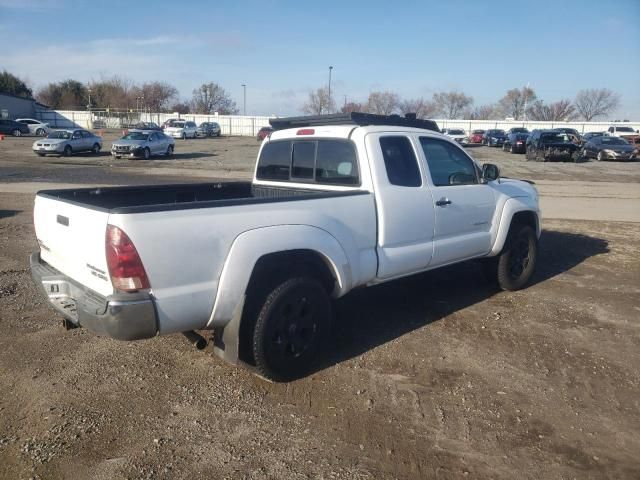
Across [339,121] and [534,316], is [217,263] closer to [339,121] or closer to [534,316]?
[339,121]

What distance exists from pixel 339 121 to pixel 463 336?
2.37m

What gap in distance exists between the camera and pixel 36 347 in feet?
14.3

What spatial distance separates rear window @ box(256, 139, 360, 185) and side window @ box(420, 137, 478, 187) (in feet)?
2.86


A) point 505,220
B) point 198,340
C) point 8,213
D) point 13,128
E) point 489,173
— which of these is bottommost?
point 8,213

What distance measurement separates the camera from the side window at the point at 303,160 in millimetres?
4949

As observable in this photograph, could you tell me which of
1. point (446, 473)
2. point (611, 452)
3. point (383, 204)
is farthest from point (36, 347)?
point (611, 452)

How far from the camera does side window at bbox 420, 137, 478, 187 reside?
4989mm

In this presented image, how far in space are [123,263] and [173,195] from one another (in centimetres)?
206

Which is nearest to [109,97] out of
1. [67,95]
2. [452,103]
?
[67,95]

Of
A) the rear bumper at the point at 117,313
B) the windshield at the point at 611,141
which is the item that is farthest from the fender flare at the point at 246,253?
the windshield at the point at 611,141

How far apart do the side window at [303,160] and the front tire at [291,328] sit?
1.49 metres

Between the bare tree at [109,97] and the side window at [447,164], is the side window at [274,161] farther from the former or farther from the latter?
the bare tree at [109,97]

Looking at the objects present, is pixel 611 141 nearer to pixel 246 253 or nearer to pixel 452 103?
pixel 246 253

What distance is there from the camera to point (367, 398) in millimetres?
3684
